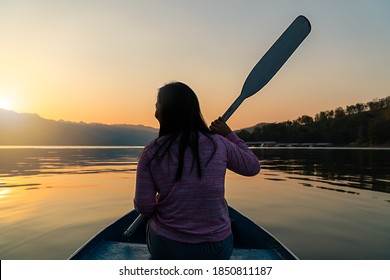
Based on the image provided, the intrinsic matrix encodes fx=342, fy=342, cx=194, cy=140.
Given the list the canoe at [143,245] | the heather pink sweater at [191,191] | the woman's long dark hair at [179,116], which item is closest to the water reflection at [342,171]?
the canoe at [143,245]

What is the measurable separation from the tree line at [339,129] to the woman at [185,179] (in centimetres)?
12827

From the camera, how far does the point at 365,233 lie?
A: 805cm

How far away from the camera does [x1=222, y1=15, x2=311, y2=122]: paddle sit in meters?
4.22

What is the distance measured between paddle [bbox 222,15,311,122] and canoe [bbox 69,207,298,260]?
89.8 inches

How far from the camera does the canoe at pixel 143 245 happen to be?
4704 mm

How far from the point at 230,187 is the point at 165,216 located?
1434 cm

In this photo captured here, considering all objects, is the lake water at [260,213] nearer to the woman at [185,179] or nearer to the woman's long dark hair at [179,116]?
the woman at [185,179]

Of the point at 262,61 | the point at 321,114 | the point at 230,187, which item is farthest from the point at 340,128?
the point at 262,61

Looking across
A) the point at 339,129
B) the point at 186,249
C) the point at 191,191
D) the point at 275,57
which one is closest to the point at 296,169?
the point at 275,57

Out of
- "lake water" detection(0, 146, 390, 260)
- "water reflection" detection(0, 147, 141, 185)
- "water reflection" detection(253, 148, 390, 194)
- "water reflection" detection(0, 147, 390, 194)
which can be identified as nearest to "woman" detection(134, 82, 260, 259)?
"lake water" detection(0, 146, 390, 260)

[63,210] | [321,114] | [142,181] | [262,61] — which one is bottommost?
[63,210]

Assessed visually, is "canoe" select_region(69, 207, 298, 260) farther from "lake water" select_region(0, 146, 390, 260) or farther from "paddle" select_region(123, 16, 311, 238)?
"paddle" select_region(123, 16, 311, 238)
